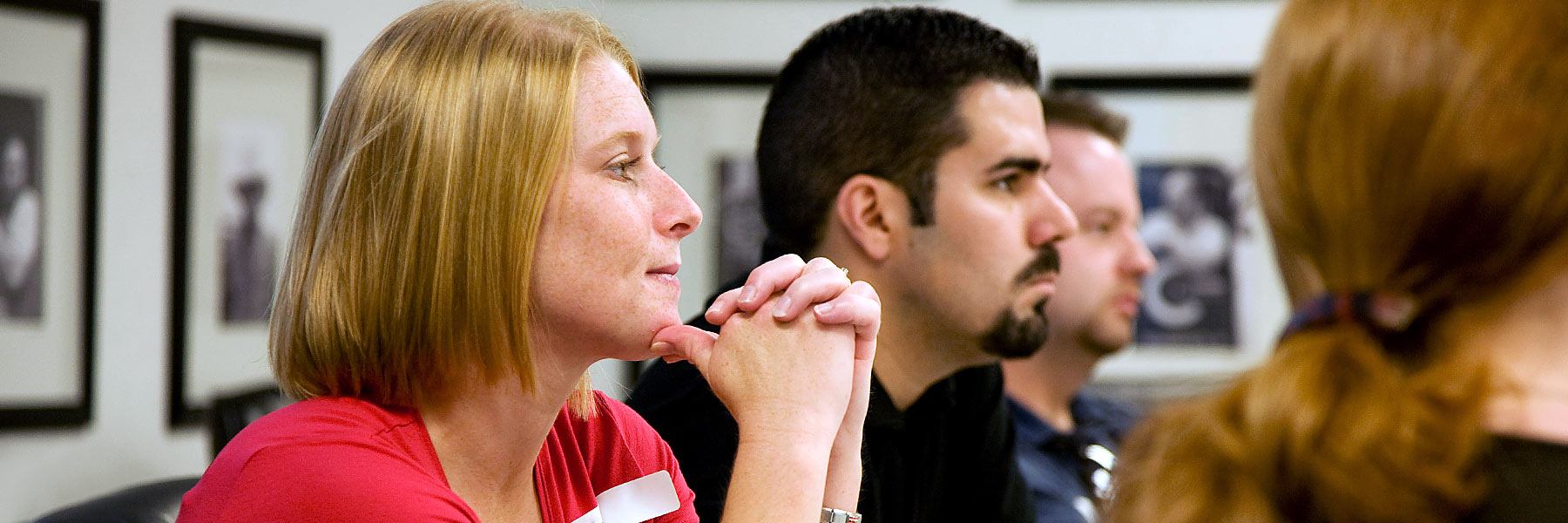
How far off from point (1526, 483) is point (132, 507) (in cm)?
112

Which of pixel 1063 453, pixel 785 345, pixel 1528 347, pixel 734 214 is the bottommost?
pixel 1063 453

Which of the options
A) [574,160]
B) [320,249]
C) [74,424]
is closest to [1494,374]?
[574,160]

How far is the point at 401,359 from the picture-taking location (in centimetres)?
114

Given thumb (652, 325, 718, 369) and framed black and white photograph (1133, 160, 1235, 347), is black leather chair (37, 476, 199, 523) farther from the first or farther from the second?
framed black and white photograph (1133, 160, 1235, 347)

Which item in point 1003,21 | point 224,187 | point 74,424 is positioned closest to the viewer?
point 74,424

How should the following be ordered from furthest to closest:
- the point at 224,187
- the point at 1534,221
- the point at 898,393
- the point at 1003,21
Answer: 1. the point at 1003,21
2. the point at 224,187
3. the point at 898,393
4. the point at 1534,221

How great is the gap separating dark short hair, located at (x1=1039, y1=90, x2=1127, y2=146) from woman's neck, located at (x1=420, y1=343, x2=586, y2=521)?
1844 millimetres

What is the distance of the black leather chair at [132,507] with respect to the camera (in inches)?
48.1

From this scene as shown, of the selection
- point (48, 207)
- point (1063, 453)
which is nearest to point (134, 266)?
point (48, 207)

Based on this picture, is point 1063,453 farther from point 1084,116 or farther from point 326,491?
point 326,491

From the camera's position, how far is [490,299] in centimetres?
113

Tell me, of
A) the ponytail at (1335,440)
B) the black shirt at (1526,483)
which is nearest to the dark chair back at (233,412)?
the ponytail at (1335,440)

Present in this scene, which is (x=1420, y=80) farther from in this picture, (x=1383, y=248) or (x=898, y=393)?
(x=898, y=393)

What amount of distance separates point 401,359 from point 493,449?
0.42ft
